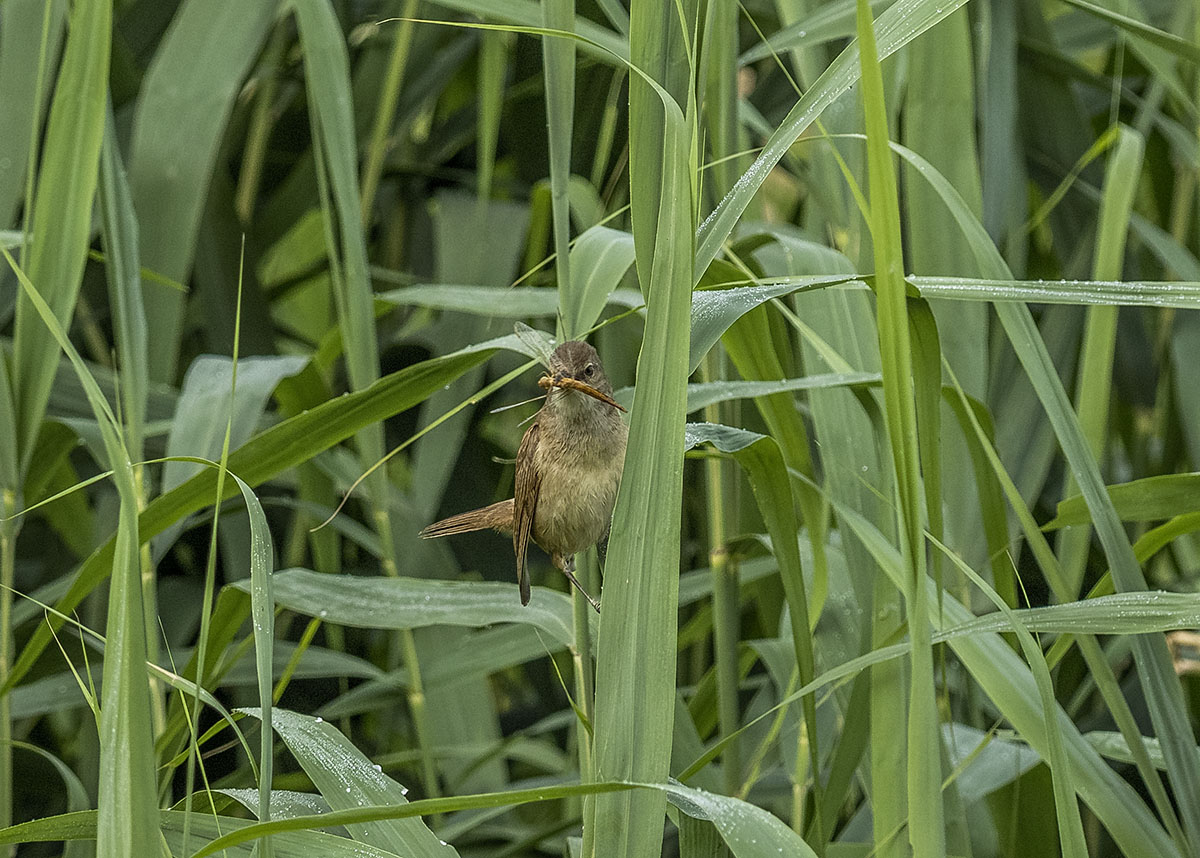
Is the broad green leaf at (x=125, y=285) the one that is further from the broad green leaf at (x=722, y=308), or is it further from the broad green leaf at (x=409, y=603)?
the broad green leaf at (x=722, y=308)

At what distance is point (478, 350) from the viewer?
696 mm

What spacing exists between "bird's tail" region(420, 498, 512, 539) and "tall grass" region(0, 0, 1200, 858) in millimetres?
70

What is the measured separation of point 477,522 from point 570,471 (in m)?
0.19

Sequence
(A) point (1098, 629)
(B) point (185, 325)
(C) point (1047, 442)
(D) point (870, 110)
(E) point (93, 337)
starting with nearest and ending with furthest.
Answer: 1. (D) point (870, 110)
2. (A) point (1098, 629)
3. (C) point (1047, 442)
4. (E) point (93, 337)
5. (B) point (185, 325)

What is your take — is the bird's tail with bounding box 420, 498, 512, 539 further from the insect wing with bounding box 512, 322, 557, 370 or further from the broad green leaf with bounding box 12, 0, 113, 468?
the broad green leaf with bounding box 12, 0, 113, 468

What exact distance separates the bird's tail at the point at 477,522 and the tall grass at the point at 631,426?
0.23 feet

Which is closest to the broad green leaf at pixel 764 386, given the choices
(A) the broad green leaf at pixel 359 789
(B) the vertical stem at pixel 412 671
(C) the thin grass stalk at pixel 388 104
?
(A) the broad green leaf at pixel 359 789

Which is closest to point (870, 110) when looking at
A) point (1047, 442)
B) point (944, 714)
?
point (944, 714)

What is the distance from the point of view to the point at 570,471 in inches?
31.2

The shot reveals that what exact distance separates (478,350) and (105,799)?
32 centimetres

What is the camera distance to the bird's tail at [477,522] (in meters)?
0.92

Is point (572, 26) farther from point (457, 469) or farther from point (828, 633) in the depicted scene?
point (457, 469)

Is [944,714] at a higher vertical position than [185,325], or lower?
lower

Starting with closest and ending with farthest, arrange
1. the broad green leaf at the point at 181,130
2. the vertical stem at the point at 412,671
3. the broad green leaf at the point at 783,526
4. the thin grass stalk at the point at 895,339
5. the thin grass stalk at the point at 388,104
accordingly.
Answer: the thin grass stalk at the point at 895,339, the broad green leaf at the point at 783,526, the vertical stem at the point at 412,671, the broad green leaf at the point at 181,130, the thin grass stalk at the point at 388,104
